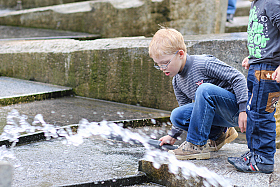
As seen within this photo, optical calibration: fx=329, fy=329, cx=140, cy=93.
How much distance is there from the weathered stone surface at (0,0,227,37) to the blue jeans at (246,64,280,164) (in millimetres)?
3297

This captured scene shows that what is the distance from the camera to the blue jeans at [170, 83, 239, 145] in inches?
81.0

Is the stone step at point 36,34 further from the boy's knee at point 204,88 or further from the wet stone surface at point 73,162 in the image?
the boy's knee at point 204,88

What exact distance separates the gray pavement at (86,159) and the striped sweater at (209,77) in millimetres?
401

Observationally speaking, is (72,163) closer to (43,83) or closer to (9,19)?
(43,83)

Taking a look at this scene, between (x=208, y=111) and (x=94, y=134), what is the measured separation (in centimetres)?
128

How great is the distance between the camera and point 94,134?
2.99m

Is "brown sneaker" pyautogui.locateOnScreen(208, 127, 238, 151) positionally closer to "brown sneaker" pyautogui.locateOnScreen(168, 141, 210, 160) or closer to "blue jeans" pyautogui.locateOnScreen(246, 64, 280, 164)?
"brown sneaker" pyautogui.locateOnScreen(168, 141, 210, 160)

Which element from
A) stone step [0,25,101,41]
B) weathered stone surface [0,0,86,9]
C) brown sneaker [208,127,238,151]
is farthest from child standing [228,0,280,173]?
weathered stone surface [0,0,86,9]

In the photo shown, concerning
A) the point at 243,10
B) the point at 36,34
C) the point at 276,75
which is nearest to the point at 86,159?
the point at 276,75

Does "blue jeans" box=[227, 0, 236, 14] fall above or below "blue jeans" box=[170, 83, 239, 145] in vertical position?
above

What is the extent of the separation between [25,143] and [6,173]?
1.79 meters

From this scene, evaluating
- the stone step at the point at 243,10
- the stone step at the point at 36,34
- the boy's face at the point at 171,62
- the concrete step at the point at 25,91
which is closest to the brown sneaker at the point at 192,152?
the boy's face at the point at 171,62

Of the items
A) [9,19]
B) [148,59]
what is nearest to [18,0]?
[9,19]

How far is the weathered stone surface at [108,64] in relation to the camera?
3591 mm
